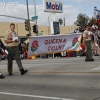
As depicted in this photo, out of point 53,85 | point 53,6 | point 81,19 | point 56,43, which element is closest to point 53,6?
point 53,6

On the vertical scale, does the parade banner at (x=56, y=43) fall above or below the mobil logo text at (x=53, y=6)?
below

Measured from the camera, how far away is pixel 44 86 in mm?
8398

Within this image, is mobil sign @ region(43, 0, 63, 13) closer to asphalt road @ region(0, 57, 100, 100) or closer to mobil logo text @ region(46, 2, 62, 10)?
mobil logo text @ region(46, 2, 62, 10)

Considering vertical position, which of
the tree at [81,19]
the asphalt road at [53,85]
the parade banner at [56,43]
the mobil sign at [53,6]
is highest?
the tree at [81,19]

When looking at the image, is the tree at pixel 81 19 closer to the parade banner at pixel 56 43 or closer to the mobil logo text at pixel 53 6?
the mobil logo text at pixel 53 6

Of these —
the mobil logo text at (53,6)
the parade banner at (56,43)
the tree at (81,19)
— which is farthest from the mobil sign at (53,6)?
the tree at (81,19)

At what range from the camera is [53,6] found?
127ft

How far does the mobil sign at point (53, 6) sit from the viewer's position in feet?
123

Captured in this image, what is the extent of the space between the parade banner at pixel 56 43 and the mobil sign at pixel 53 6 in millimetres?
19558

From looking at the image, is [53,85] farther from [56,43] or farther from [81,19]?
[81,19]

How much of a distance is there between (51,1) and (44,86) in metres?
31.0

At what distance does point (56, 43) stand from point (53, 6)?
21716 millimetres

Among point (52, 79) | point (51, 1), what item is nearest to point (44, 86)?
point (52, 79)

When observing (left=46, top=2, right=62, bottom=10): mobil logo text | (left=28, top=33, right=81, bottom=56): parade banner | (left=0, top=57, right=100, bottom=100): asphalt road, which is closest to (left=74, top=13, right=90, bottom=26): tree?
(left=46, top=2, right=62, bottom=10): mobil logo text
